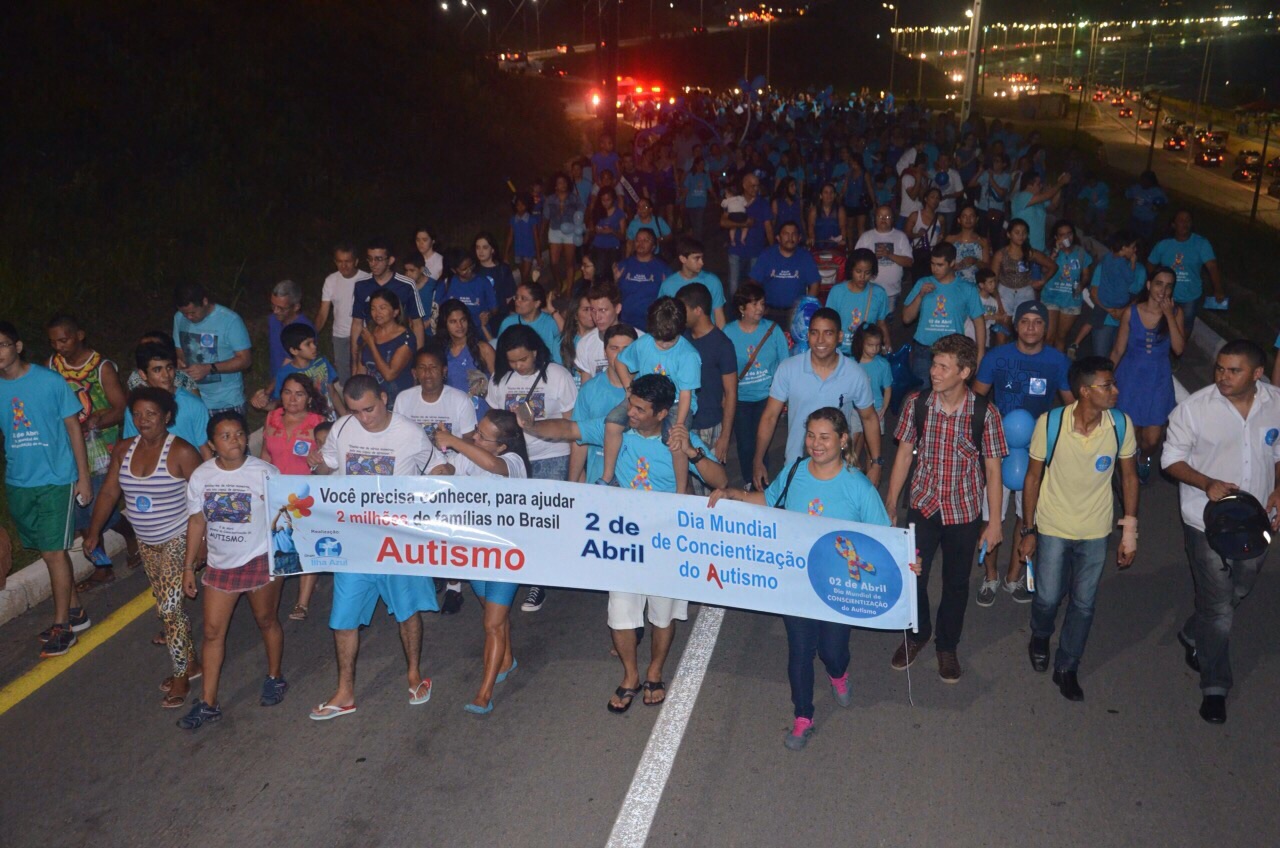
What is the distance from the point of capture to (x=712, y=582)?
5.68 meters

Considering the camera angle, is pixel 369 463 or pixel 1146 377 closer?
pixel 369 463

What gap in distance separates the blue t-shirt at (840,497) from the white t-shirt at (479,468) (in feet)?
4.96

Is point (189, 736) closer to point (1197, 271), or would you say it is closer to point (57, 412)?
point (57, 412)

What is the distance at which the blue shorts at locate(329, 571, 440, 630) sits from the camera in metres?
5.79

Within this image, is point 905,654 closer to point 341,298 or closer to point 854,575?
point 854,575

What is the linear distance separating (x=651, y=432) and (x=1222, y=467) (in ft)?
10.1

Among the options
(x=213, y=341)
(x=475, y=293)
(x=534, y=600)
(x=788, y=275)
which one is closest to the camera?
(x=534, y=600)

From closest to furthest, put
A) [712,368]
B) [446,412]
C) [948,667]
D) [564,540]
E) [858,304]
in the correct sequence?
[564,540], [948,667], [446,412], [712,368], [858,304]

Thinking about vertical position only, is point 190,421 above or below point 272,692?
above

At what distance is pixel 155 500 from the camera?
604cm

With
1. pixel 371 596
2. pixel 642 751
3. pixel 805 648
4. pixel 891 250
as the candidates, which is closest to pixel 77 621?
pixel 371 596

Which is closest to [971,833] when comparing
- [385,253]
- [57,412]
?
[57,412]

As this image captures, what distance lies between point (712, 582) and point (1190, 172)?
56658 mm

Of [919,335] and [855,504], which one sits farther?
[919,335]
